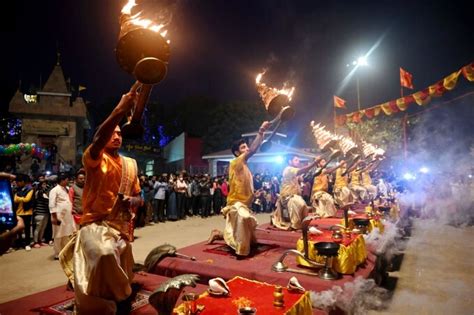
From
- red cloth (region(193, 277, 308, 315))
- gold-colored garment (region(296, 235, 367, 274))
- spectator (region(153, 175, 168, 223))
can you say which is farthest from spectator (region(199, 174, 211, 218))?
red cloth (region(193, 277, 308, 315))

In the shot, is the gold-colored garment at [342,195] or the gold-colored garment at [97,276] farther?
the gold-colored garment at [342,195]

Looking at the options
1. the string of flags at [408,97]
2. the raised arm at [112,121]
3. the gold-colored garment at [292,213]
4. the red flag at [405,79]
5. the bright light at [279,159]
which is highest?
the red flag at [405,79]

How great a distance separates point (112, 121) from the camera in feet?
10.9

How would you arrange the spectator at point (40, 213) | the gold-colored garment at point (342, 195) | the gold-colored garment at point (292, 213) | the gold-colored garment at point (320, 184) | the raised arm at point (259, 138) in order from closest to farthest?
the raised arm at point (259, 138) → the gold-colored garment at point (292, 213) → the spectator at point (40, 213) → the gold-colored garment at point (320, 184) → the gold-colored garment at point (342, 195)

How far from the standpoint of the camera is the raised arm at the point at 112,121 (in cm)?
332

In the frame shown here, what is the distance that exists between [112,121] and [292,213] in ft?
21.9

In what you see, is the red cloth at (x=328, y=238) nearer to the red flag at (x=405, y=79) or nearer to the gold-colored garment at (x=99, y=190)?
the gold-colored garment at (x=99, y=190)

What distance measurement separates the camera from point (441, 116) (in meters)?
26.0

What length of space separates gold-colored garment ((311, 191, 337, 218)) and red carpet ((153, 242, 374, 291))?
4.28m

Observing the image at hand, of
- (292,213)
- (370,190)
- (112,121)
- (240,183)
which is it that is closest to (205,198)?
(370,190)

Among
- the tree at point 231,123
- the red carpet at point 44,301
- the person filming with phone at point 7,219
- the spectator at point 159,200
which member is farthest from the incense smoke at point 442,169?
the tree at point 231,123

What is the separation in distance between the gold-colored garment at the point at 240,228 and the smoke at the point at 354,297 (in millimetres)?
2088

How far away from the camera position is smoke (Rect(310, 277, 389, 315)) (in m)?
4.43

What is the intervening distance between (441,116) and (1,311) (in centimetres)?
2951
